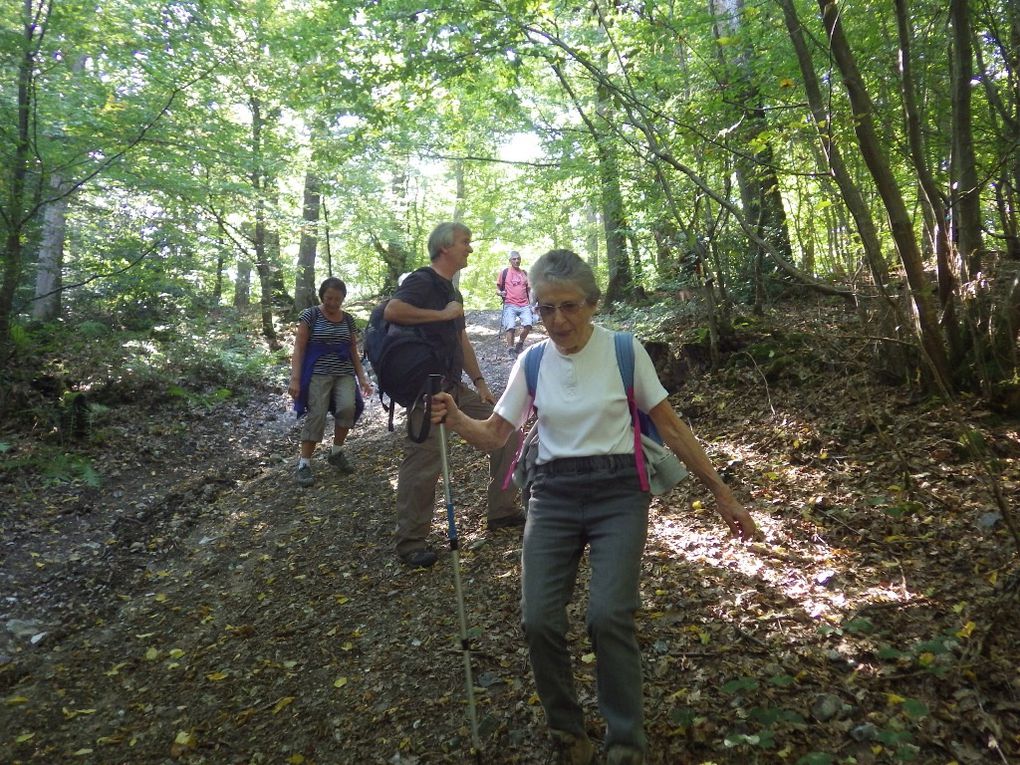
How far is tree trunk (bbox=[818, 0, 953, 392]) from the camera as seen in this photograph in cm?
442

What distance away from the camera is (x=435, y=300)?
4.69 m

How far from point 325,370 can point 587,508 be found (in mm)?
5237

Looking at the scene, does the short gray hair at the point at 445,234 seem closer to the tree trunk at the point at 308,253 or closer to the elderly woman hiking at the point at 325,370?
the elderly woman hiking at the point at 325,370

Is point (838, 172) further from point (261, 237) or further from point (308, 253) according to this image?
point (308, 253)

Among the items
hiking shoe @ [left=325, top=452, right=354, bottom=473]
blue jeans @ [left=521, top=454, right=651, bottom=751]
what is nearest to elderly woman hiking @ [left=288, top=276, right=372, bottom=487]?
hiking shoe @ [left=325, top=452, right=354, bottom=473]

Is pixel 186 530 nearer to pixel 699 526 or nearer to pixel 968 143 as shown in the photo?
pixel 699 526

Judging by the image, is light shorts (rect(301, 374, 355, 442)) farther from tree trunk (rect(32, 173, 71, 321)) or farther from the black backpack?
tree trunk (rect(32, 173, 71, 321))

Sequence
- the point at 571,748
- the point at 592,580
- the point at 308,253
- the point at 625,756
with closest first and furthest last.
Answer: the point at 625,756 → the point at 592,580 → the point at 571,748 → the point at 308,253

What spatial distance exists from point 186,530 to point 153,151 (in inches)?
216

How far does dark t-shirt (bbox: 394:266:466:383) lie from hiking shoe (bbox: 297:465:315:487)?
3383mm

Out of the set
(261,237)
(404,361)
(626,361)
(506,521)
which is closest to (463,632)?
(626,361)

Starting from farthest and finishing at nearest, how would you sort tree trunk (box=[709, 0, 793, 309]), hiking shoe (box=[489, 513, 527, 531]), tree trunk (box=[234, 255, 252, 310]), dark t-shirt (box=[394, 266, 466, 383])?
tree trunk (box=[234, 255, 252, 310])
tree trunk (box=[709, 0, 793, 309])
hiking shoe (box=[489, 513, 527, 531])
dark t-shirt (box=[394, 266, 466, 383])

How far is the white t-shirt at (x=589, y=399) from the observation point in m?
2.72

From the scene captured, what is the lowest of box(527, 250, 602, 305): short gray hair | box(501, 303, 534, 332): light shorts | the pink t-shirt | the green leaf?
the green leaf
